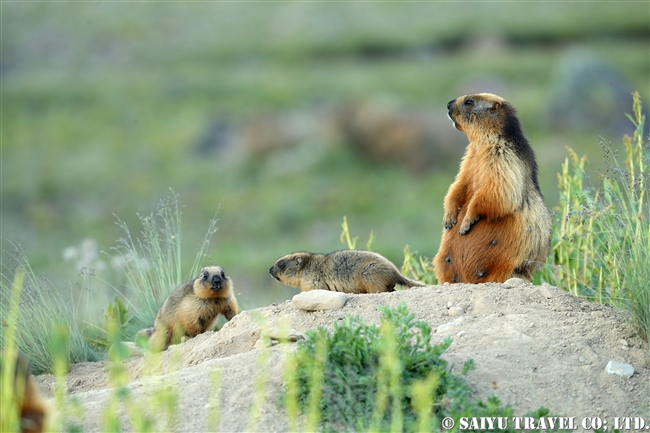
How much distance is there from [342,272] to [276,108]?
24.0m

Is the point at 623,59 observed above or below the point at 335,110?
above

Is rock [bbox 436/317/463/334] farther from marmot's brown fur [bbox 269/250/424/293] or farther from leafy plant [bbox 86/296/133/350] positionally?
leafy plant [bbox 86/296/133/350]

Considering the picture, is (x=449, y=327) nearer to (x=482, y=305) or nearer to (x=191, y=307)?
(x=482, y=305)

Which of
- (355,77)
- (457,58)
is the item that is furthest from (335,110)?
(457,58)

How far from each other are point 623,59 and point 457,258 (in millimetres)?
28503

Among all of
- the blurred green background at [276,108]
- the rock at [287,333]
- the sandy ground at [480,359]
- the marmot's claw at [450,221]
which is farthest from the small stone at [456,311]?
the blurred green background at [276,108]

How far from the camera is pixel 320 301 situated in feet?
22.3

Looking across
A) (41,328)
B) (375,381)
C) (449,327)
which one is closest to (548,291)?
(449,327)

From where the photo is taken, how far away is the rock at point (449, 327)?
6215mm

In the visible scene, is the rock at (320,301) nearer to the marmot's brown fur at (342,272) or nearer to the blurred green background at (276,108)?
the marmot's brown fur at (342,272)

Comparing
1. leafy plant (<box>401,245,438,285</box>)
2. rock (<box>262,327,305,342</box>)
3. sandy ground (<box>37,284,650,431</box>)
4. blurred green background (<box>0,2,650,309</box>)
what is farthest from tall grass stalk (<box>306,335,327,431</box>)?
blurred green background (<box>0,2,650,309</box>)

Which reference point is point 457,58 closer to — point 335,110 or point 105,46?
point 335,110

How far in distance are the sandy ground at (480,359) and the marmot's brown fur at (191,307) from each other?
0.51m

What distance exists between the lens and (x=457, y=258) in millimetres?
7828
